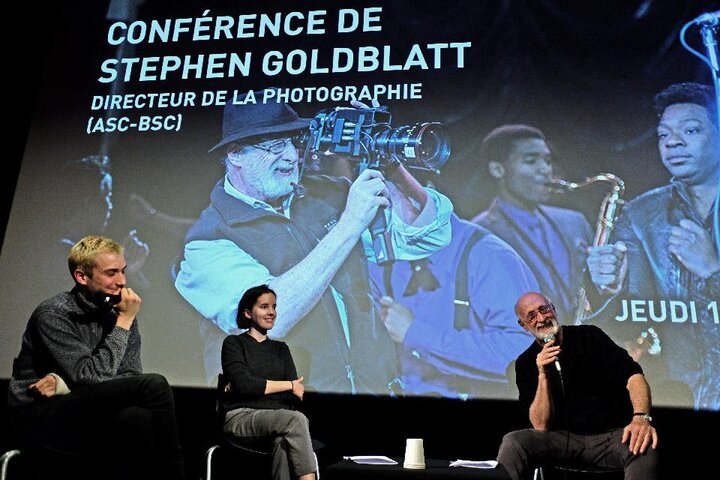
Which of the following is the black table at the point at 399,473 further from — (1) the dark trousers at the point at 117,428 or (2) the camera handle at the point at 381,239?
(2) the camera handle at the point at 381,239

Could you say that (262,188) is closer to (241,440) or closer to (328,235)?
(328,235)

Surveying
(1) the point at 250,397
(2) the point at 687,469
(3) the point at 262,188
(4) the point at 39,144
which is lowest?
(2) the point at 687,469

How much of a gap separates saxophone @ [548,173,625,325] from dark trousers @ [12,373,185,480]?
2.02m

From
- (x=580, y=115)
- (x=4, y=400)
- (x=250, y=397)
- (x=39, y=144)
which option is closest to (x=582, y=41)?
(x=580, y=115)

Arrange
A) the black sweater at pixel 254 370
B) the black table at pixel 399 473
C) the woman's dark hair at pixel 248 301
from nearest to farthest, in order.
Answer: the black table at pixel 399 473, the black sweater at pixel 254 370, the woman's dark hair at pixel 248 301

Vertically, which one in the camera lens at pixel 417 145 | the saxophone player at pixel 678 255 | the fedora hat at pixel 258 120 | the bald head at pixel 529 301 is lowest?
the bald head at pixel 529 301

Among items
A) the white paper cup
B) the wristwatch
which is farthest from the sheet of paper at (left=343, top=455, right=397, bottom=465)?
the wristwatch

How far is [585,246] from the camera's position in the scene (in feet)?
11.0

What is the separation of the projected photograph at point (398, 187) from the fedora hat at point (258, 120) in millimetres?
12

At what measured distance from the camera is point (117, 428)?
1.92 metres

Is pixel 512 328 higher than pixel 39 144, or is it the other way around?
pixel 39 144

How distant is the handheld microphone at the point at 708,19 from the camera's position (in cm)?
352

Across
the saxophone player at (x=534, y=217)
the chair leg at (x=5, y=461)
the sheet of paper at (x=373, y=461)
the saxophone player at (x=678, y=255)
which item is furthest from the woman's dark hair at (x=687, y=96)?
the chair leg at (x=5, y=461)

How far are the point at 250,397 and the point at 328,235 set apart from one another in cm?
93
